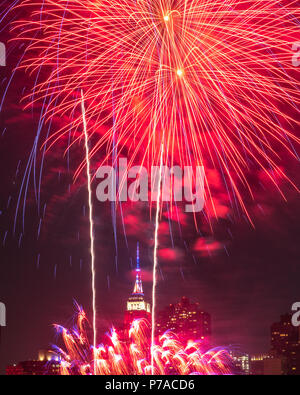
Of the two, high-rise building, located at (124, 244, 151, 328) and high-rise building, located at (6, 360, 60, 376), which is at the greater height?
high-rise building, located at (124, 244, 151, 328)

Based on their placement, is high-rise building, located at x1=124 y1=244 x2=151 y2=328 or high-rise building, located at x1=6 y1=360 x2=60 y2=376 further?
high-rise building, located at x1=124 y1=244 x2=151 y2=328

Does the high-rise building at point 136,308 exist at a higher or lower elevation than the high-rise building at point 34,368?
higher

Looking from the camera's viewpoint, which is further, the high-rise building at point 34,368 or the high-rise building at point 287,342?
the high-rise building at point 287,342

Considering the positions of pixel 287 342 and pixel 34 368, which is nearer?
pixel 34 368

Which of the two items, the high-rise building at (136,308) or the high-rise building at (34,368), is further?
the high-rise building at (136,308)

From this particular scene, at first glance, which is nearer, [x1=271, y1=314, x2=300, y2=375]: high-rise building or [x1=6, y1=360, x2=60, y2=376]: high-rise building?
[x1=6, y1=360, x2=60, y2=376]: high-rise building
